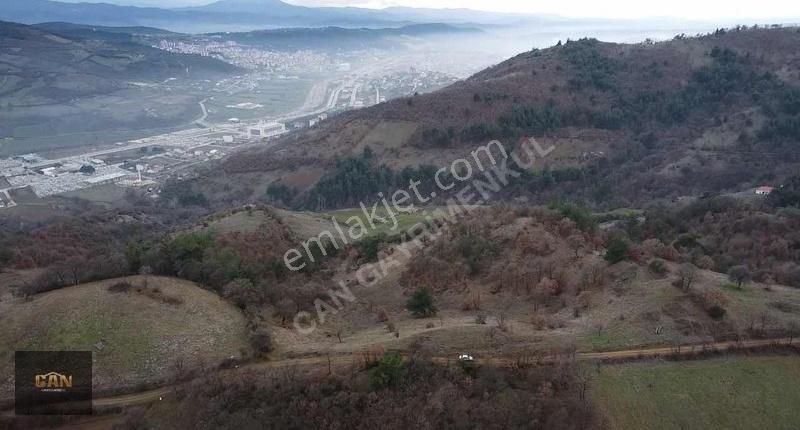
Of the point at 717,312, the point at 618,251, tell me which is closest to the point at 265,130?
the point at 618,251

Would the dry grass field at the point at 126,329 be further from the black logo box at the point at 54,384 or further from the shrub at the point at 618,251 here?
the shrub at the point at 618,251

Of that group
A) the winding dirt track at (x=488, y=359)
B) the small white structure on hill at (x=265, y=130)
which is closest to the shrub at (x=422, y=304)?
the winding dirt track at (x=488, y=359)

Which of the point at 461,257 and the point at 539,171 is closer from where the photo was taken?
the point at 461,257

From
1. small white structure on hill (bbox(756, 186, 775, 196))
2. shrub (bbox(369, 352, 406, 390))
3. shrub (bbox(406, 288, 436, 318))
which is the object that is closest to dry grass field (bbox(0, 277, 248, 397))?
shrub (bbox(369, 352, 406, 390))

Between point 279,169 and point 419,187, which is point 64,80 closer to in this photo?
point 279,169

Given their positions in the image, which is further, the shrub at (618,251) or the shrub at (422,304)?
the shrub at (618,251)

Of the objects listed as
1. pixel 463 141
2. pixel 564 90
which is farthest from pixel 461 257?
pixel 564 90
